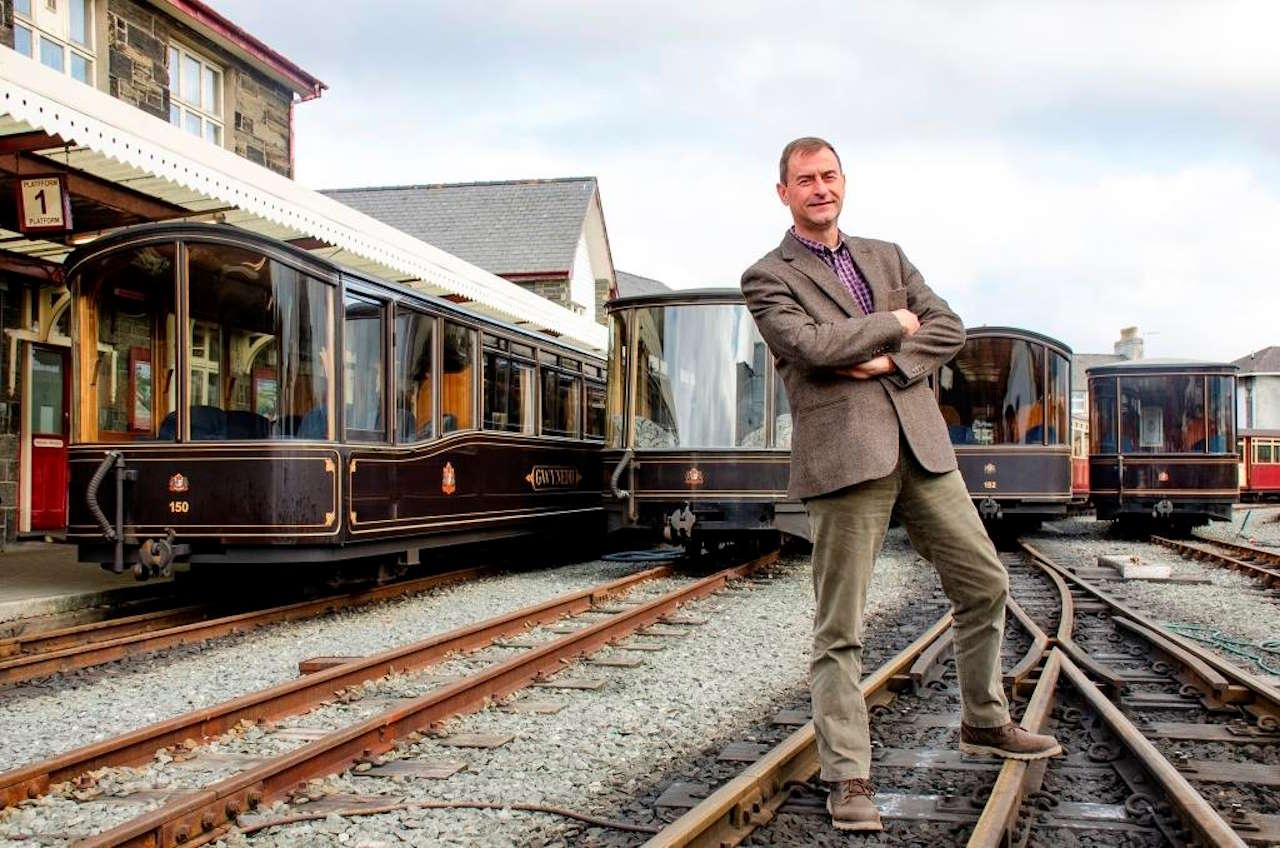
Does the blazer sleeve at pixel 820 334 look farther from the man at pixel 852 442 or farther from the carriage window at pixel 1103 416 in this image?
the carriage window at pixel 1103 416

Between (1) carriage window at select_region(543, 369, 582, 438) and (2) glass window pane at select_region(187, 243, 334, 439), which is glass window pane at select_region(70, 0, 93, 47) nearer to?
(1) carriage window at select_region(543, 369, 582, 438)

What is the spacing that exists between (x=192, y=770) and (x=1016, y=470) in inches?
478

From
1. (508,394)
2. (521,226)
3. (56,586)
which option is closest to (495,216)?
(521,226)

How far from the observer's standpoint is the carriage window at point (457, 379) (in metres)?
10.1

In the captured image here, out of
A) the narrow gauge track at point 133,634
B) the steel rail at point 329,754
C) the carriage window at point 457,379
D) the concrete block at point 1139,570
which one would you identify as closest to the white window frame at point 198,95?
the carriage window at point 457,379

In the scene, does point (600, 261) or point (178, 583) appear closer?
point (178, 583)

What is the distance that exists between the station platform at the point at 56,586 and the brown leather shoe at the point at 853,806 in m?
6.78

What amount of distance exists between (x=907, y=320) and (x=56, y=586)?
27.1ft

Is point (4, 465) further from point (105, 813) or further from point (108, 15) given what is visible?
point (105, 813)

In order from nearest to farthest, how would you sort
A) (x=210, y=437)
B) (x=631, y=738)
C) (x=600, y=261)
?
(x=631, y=738) < (x=210, y=437) < (x=600, y=261)

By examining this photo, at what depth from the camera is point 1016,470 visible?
1469 centimetres

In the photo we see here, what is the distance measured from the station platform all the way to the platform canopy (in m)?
2.75

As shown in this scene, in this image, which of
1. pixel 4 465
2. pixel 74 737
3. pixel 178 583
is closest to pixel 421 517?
pixel 178 583

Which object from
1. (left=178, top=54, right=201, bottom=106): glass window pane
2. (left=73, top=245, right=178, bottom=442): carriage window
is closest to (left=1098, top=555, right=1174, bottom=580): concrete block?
(left=73, top=245, right=178, bottom=442): carriage window
